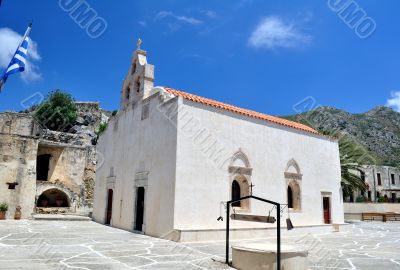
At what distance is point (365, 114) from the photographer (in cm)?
8231

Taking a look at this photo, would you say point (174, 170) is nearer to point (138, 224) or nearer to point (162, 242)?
point (162, 242)

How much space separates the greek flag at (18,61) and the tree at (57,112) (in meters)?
37.0

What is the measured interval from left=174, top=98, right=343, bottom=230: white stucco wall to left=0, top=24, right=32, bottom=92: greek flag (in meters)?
5.68

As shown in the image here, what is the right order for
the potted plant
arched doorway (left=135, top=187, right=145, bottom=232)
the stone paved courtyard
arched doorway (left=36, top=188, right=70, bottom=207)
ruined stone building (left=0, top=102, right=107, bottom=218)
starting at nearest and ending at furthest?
the stone paved courtyard < arched doorway (left=135, top=187, right=145, bottom=232) < the potted plant < ruined stone building (left=0, top=102, right=107, bottom=218) < arched doorway (left=36, top=188, right=70, bottom=207)

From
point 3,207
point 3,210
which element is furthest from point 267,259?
point 3,210

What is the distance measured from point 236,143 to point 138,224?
18.9 feet

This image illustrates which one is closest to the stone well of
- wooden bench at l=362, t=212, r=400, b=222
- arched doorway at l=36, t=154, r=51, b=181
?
wooden bench at l=362, t=212, r=400, b=222

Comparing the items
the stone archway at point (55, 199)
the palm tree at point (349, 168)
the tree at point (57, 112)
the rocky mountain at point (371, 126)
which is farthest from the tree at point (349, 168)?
the rocky mountain at point (371, 126)

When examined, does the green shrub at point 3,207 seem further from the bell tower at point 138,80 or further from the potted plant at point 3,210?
the bell tower at point 138,80

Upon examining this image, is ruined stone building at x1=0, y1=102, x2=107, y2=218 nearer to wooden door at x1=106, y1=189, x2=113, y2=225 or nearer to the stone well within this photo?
wooden door at x1=106, y1=189, x2=113, y2=225

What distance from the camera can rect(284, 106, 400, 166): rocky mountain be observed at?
6656cm

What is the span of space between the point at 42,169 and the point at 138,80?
713 inches

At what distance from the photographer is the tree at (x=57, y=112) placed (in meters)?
43.7

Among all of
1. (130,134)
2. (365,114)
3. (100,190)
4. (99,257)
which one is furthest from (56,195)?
(365,114)
